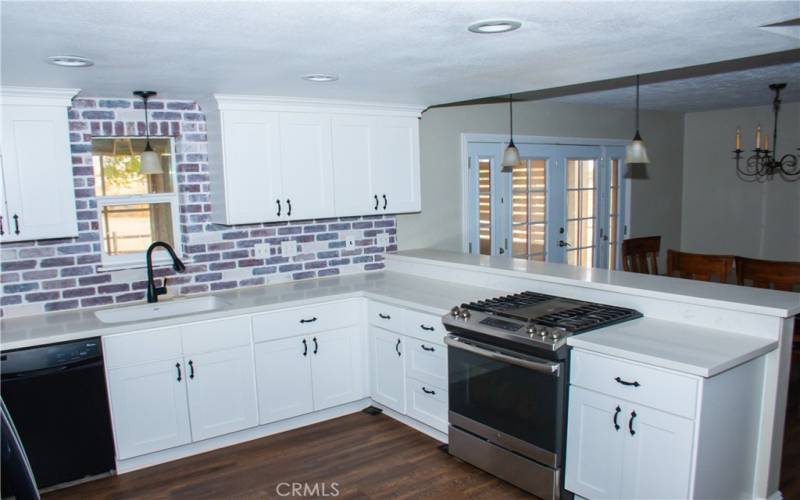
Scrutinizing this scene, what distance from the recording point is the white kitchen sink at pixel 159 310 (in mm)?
3668

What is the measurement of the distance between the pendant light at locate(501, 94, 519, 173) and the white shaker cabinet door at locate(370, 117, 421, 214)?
69 cm

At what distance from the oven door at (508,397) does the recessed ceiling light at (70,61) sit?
219 cm

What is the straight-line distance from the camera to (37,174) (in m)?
3.30

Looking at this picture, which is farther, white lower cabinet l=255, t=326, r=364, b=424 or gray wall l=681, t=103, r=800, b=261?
gray wall l=681, t=103, r=800, b=261

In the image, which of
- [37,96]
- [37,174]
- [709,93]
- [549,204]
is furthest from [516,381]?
[709,93]

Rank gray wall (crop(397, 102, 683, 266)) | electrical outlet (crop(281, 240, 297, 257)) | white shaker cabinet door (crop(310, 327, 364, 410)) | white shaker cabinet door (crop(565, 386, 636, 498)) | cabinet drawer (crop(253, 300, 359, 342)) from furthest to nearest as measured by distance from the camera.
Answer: gray wall (crop(397, 102, 683, 266)), electrical outlet (crop(281, 240, 297, 257)), white shaker cabinet door (crop(310, 327, 364, 410)), cabinet drawer (crop(253, 300, 359, 342)), white shaker cabinet door (crop(565, 386, 636, 498))

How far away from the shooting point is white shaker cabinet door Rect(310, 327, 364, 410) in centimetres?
384

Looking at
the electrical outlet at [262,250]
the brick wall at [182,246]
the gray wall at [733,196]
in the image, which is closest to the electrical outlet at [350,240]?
the brick wall at [182,246]

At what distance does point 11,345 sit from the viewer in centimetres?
292

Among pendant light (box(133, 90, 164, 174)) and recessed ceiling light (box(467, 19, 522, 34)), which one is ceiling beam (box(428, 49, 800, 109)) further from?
pendant light (box(133, 90, 164, 174))

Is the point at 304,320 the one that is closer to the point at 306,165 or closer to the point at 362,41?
the point at 306,165

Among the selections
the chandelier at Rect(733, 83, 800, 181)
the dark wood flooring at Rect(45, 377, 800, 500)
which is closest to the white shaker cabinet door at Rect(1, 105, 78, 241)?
the dark wood flooring at Rect(45, 377, 800, 500)

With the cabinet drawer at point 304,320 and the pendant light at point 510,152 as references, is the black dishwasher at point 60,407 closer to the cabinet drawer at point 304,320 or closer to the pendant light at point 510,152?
the cabinet drawer at point 304,320

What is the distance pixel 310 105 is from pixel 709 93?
3.46 metres
